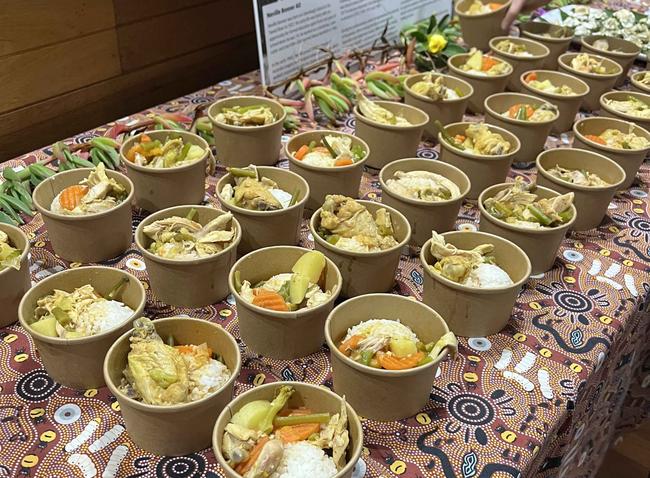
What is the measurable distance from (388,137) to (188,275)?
1.06 m

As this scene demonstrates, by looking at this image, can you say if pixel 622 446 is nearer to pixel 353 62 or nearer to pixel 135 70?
pixel 353 62

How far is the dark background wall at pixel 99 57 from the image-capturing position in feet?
8.23

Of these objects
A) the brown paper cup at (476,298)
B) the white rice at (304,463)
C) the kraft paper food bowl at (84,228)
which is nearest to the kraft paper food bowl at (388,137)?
the brown paper cup at (476,298)

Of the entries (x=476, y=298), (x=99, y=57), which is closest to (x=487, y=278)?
(x=476, y=298)

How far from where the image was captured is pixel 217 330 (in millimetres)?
1530

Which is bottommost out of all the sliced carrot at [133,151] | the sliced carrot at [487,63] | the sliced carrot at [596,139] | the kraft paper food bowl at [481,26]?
the sliced carrot at [596,139]

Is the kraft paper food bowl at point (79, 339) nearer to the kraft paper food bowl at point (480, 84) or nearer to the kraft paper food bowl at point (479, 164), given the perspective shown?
the kraft paper food bowl at point (479, 164)

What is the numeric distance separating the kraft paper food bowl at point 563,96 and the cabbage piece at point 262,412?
1859mm

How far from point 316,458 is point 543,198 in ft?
4.24

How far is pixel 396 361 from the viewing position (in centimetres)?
149

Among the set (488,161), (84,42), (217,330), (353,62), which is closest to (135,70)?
(84,42)

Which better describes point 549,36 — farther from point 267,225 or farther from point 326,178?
point 267,225

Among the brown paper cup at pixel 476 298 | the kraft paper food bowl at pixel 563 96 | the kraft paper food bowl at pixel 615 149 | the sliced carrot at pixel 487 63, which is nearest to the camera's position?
the brown paper cup at pixel 476 298

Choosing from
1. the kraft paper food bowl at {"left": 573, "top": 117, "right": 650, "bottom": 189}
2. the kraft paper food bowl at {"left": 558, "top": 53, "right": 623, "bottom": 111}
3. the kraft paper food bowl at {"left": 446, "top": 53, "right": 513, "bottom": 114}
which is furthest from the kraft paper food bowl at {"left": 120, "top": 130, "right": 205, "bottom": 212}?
the kraft paper food bowl at {"left": 558, "top": 53, "right": 623, "bottom": 111}
